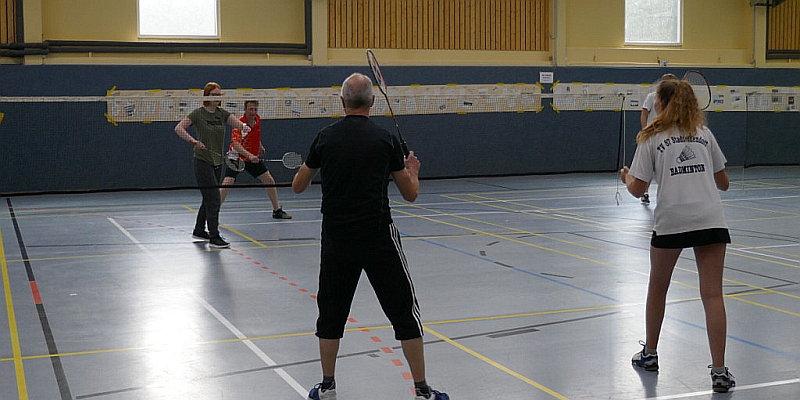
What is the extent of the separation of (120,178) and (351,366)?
45.8ft

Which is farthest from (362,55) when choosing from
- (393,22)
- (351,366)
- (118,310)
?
(351,366)

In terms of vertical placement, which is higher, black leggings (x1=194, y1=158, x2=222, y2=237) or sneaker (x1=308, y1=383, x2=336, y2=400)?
black leggings (x1=194, y1=158, x2=222, y2=237)

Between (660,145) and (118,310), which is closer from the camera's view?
(660,145)

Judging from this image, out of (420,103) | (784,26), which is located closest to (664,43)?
(784,26)

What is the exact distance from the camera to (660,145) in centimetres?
533

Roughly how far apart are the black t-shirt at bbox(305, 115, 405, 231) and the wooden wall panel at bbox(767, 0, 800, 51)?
21.2 meters

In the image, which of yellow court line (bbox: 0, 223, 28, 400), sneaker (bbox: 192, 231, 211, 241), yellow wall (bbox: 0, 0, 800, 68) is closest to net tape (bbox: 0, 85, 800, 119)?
yellow wall (bbox: 0, 0, 800, 68)

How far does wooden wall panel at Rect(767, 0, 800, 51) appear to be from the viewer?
23656mm

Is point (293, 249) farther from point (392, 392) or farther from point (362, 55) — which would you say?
point (362, 55)

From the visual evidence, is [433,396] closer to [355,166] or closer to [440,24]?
[355,166]

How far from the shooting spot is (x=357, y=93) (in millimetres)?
4902

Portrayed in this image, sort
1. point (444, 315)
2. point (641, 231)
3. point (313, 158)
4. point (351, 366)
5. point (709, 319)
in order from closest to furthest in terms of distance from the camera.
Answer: point (313, 158)
point (709, 319)
point (351, 366)
point (444, 315)
point (641, 231)

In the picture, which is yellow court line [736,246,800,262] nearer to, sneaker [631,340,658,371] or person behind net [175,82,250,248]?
sneaker [631,340,658,371]

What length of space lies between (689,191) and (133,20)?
15.6 m
